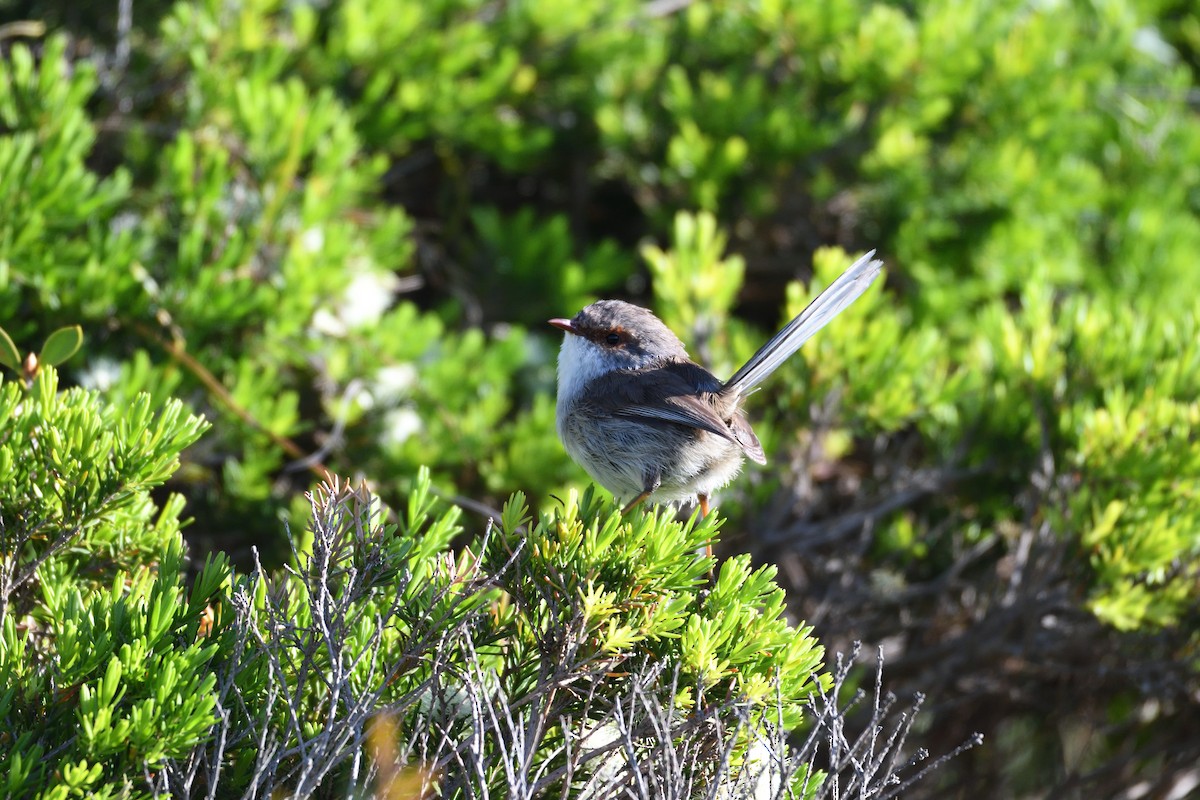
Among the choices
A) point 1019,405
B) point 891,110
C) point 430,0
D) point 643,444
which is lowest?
point 1019,405

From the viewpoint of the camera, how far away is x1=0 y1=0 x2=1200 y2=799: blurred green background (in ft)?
12.5

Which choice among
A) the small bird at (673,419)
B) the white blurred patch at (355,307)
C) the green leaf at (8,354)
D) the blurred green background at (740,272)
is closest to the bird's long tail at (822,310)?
Result: the small bird at (673,419)

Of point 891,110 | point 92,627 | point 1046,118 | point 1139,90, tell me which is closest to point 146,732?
point 92,627

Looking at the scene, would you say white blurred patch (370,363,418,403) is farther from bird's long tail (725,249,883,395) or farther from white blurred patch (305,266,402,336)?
bird's long tail (725,249,883,395)

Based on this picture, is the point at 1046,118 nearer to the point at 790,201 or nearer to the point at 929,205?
the point at 929,205

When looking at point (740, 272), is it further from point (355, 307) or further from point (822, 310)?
point (355, 307)

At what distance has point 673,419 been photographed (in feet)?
11.3

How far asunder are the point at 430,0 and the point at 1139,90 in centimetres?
387

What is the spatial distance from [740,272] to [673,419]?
122cm

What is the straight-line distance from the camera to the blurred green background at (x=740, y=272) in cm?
382

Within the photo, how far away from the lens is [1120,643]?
400 centimetres

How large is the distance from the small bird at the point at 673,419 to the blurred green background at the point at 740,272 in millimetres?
470

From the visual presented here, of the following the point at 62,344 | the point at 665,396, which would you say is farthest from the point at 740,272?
the point at 62,344

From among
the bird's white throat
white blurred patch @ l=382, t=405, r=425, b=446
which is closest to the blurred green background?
white blurred patch @ l=382, t=405, r=425, b=446
